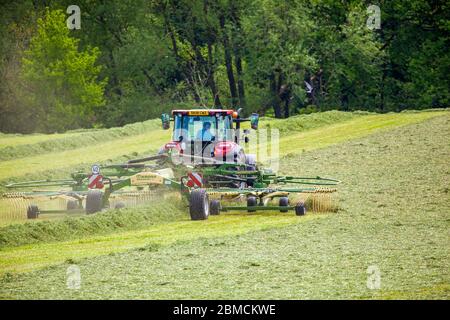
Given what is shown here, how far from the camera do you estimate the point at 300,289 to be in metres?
14.0

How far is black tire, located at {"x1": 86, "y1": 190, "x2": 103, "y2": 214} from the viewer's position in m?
22.2

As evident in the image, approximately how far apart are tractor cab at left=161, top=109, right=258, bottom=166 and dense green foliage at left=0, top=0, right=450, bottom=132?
30731 mm

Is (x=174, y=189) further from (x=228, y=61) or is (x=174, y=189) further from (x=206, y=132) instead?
(x=228, y=61)

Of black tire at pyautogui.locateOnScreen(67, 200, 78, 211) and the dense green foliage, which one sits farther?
the dense green foliage

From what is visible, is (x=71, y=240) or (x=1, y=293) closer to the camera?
(x=1, y=293)

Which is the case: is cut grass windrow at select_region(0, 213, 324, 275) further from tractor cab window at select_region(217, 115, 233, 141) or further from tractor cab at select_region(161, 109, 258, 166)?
tractor cab window at select_region(217, 115, 233, 141)

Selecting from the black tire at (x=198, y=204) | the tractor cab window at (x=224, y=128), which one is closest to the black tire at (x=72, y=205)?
the black tire at (x=198, y=204)

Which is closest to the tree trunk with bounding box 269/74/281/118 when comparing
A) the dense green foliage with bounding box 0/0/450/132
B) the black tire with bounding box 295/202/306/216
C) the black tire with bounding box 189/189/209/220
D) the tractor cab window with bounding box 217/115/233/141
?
the dense green foliage with bounding box 0/0/450/132

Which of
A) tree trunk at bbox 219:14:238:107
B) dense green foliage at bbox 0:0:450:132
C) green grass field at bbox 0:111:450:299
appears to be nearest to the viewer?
green grass field at bbox 0:111:450:299

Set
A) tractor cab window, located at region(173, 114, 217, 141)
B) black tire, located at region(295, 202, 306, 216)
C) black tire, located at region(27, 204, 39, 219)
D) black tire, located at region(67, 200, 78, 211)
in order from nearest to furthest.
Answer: black tire, located at region(27, 204, 39, 219)
black tire, located at region(295, 202, 306, 216)
black tire, located at region(67, 200, 78, 211)
tractor cab window, located at region(173, 114, 217, 141)
